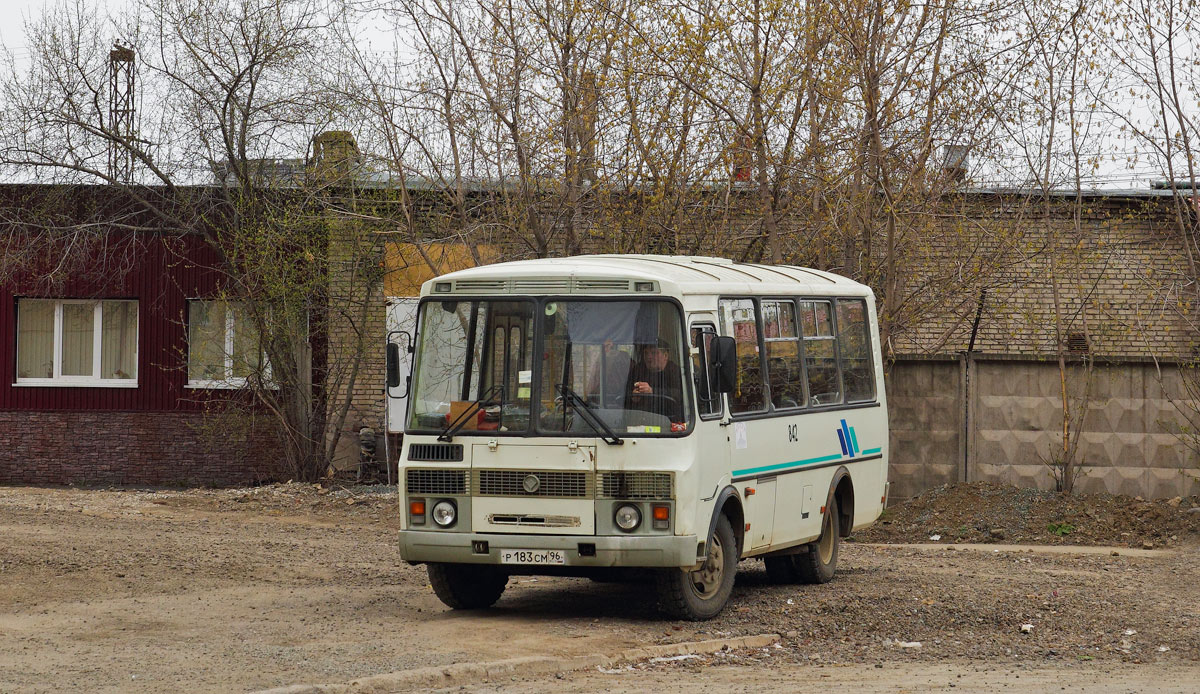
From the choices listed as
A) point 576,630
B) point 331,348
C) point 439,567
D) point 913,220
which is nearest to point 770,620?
point 576,630

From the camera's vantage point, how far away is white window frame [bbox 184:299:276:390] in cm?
2281

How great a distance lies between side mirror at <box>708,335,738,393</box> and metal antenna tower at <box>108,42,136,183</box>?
1445cm

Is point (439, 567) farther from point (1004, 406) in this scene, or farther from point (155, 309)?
point (155, 309)

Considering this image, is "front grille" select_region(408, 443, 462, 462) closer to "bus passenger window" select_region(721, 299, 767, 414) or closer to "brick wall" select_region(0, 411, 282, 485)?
"bus passenger window" select_region(721, 299, 767, 414)

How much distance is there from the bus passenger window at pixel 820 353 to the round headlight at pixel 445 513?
363 cm

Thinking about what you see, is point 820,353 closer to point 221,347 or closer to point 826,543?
point 826,543

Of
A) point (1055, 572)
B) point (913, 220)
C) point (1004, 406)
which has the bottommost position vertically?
point (1055, 572)

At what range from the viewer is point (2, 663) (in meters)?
8.91

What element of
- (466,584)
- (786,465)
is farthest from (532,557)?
(786,465)

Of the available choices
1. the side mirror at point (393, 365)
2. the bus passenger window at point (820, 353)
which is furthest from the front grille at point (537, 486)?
the bus passenger window at point (820, 353)

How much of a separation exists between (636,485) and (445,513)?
4.58 feet

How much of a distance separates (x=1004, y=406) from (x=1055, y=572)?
15.8 feet

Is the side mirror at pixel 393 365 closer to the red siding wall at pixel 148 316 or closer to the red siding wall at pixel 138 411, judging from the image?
the red siding wall at pixel 138 411

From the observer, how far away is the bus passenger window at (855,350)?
1368cm
